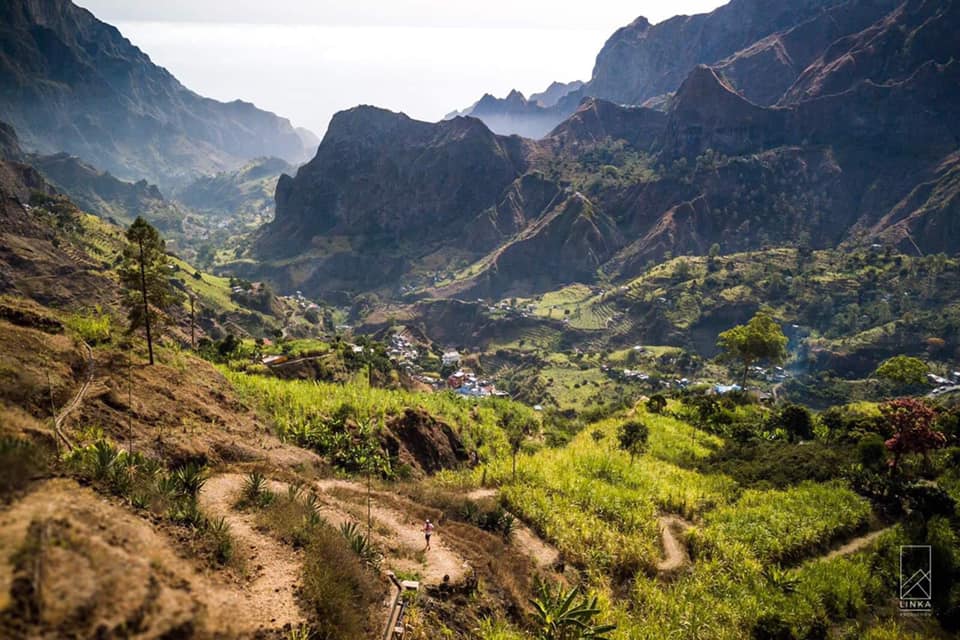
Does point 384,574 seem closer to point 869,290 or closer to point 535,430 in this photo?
point 535,430

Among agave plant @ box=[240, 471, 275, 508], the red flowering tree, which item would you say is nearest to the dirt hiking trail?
the red flowering tree

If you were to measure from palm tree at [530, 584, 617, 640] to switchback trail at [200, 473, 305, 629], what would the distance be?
6.72 m

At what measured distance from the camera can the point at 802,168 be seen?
18525 cm

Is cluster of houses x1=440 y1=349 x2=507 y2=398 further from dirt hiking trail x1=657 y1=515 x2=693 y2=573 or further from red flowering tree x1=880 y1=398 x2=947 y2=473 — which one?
red flowering tree x1=880 y1=398 x2=947 y2=473

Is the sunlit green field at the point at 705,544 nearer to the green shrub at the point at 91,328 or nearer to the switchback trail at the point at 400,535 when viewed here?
Answer: the switchback trail at the point at 400,535

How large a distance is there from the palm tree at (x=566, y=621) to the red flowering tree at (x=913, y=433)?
16643 millimetres

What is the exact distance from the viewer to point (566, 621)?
44.2 feet

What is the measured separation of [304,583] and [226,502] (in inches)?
213

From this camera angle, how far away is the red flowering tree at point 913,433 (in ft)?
67.9

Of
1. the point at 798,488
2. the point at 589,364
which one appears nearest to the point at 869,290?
the point at 589,364

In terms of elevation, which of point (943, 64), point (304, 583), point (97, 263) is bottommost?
point (304, 583)

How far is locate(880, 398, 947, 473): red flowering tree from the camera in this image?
20.7 meters

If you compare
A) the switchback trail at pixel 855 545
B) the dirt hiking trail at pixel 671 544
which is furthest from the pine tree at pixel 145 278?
the switchback trail at pixel 855 545

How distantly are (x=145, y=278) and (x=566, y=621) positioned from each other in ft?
67.9
